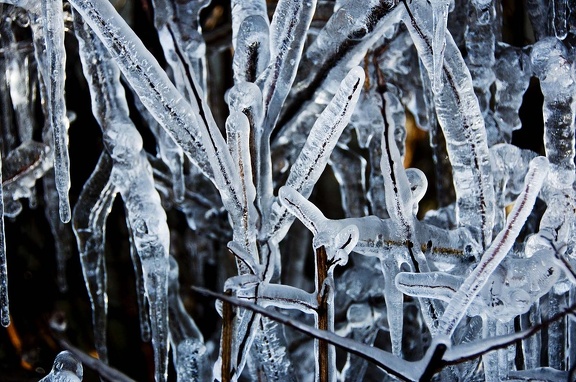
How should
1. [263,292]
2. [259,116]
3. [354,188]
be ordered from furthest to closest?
[354,188], [259,116], [263,292]

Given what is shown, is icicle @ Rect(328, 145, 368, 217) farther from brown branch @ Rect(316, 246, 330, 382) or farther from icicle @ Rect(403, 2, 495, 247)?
brown branch @ Rect(316, 246, 330, 382)

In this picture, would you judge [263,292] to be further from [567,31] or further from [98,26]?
[567,31]

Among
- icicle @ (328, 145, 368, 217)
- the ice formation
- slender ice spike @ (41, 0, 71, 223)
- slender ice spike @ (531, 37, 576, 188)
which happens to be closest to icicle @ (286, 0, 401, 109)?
the ice formation

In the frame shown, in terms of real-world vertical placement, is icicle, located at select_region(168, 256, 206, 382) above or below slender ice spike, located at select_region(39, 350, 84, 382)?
below

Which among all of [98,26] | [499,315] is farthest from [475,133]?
[98,26]

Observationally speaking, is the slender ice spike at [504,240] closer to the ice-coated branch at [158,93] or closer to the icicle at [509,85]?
the ice-coated branch at [158,93]

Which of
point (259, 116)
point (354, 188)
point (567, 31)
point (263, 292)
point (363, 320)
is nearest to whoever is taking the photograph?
point (263, 292)

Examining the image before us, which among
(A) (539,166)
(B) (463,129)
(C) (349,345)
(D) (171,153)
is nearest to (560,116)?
(B) (463,129)
